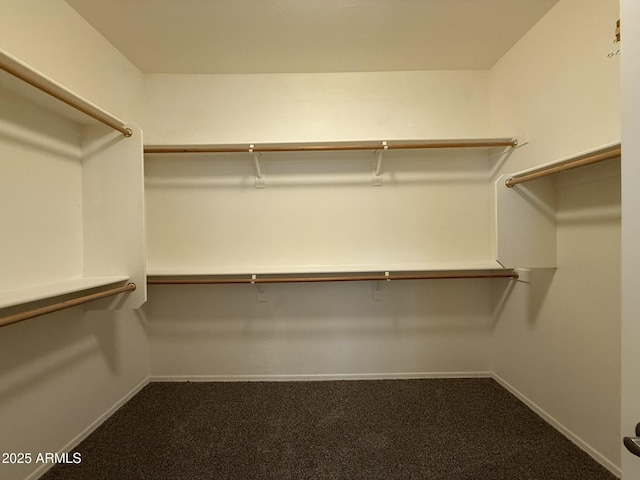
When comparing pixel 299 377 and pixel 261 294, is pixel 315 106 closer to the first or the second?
pixel 261 294

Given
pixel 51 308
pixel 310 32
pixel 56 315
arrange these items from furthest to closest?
pixel 310 32
pixel 56 315
pixel 51 308

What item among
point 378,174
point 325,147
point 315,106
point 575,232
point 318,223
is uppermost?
point 315,106

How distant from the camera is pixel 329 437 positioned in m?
1.60

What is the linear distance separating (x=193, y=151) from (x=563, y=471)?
2.85m

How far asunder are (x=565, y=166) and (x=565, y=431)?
1497mm

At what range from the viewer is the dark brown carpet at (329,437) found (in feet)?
4.55

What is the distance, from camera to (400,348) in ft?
7.41

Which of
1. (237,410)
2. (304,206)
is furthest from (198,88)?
(237,410)

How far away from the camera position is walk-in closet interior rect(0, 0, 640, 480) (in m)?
1.35

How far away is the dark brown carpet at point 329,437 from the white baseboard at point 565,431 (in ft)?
0.11

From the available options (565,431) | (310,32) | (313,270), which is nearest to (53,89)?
(310,32)

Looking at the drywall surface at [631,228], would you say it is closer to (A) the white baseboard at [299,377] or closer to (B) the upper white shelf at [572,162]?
(B) the upper white shelf at [572,162]

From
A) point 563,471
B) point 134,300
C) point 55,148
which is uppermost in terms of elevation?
point 55,148

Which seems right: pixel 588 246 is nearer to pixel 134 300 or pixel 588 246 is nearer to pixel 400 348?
pixel 400 348
